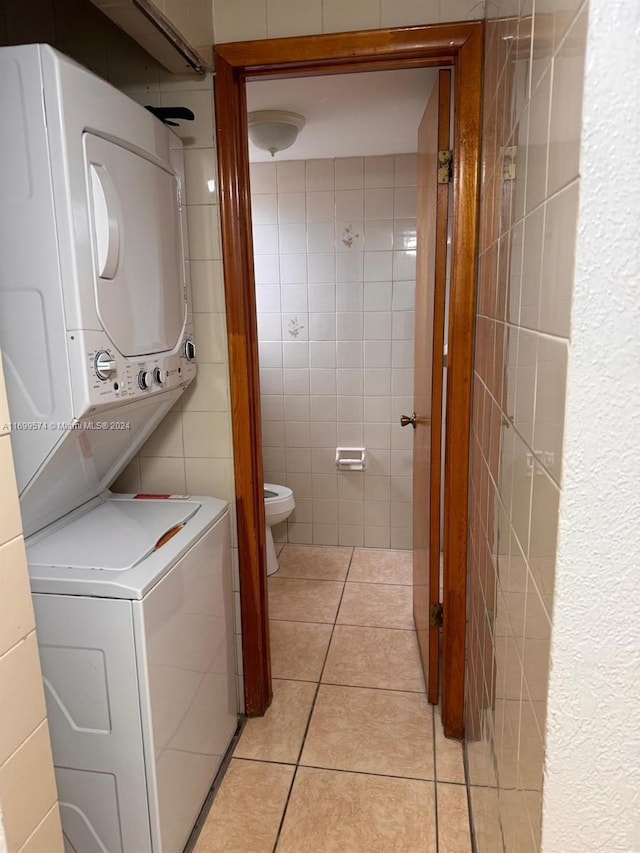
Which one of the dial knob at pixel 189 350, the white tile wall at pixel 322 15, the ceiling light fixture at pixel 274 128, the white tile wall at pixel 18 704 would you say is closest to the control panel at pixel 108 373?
the dial knob at pixel 189 350

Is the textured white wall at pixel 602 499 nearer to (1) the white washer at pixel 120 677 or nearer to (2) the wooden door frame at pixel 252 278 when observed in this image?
(1) the white washer at pixel 120 677

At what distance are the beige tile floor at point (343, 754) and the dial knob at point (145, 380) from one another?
3.96ft

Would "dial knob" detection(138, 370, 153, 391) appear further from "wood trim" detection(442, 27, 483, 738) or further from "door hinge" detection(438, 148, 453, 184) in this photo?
Answer: "door hinge" detection(438, 148, 453, 184)

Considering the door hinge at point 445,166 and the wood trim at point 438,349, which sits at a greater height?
the door hinge at point 445,166

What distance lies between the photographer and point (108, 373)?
127cm

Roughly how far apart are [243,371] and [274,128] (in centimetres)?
131

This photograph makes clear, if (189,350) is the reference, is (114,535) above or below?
below

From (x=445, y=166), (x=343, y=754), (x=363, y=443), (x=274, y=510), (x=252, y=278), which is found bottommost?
(x=343, y=754)

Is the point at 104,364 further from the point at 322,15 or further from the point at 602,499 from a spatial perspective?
the point at 322,15

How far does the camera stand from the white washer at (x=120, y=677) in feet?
4.21

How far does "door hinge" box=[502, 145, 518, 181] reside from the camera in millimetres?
1070

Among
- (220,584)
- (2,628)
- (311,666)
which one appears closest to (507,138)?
(2,628)

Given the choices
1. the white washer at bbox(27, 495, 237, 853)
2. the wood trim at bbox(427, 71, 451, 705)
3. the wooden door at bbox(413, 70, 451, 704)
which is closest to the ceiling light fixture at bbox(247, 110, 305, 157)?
the wooden door at bbox(413, 70, 451, 704)

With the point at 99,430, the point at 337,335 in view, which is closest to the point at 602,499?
the point at 99,430
